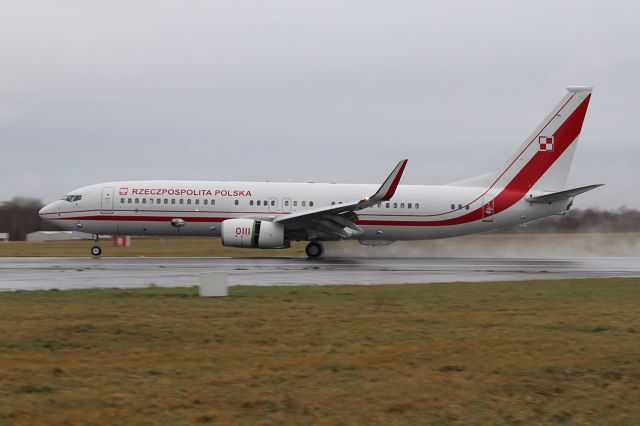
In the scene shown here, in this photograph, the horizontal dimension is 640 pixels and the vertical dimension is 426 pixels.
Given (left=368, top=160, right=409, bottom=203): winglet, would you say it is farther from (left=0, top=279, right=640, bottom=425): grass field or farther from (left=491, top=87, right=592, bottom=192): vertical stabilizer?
(left=0, top=279, right=640, bottom=425): grass field

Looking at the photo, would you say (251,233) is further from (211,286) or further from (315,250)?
(211,286)

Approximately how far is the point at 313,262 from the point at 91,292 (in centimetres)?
1586

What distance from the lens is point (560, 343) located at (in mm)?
11469

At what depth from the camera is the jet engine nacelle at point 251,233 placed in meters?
32.9

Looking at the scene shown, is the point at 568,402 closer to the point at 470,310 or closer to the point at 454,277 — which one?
the point at 470,310

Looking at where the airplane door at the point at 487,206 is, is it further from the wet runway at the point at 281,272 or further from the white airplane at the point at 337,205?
the wet runway at the point at 281,272

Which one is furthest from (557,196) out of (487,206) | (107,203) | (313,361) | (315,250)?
(313,361)

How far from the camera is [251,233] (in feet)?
108

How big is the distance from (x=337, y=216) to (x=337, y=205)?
23.4 inches

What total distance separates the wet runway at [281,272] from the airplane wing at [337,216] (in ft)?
4.80

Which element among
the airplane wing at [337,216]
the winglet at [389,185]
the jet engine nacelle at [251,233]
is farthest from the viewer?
the jet engine nacelle at [251,233]

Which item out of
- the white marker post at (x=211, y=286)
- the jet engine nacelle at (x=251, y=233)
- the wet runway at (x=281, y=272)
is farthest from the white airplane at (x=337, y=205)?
the white marker post at (x=211, y=286)

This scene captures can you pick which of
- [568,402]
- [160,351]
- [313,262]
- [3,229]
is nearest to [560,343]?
[568,402]

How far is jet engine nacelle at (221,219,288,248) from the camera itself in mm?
32906
